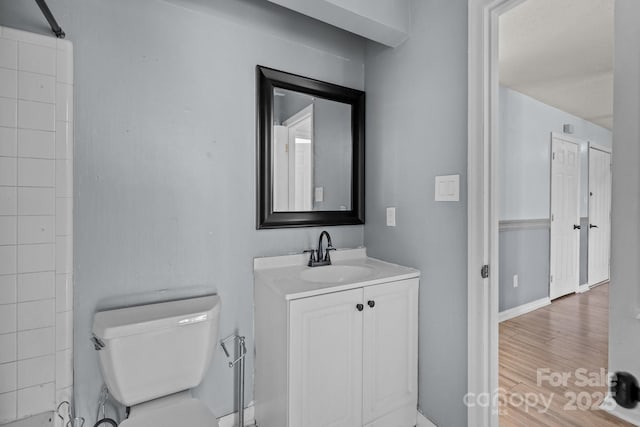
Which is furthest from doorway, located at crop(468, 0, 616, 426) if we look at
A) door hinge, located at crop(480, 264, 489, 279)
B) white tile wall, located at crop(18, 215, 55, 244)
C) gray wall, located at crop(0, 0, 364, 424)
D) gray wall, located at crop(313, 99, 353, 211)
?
white tile wall, located at crop(18, 215, 55, 244)

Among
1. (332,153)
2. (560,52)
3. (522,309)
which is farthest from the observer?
(522,309)

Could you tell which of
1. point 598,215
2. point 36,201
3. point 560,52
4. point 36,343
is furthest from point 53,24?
point 598,215

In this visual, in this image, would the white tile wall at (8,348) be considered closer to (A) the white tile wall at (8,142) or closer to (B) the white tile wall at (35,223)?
(B) the white tile wall at (35,223)

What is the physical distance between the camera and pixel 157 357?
1219 mm

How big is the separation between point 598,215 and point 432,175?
436cm

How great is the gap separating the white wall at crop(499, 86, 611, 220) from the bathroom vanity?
7.20 feet

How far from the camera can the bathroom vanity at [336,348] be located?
129 centimetres

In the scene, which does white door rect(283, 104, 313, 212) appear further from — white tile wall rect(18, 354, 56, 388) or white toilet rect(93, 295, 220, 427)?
white tile wall rect(18, 354, 56, 388)

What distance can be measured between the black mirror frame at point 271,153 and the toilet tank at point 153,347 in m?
0.61

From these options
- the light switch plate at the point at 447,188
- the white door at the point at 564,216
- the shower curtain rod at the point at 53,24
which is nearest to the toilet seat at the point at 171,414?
the light switch plate at the point at 447,188

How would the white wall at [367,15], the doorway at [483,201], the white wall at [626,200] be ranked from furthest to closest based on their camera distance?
the white wall at [367,15] < the doorway at [483,201] < the white wall at [626,200]

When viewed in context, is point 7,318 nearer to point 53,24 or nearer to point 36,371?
point 36,371

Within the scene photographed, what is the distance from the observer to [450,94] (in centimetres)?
149

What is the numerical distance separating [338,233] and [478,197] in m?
0.91
